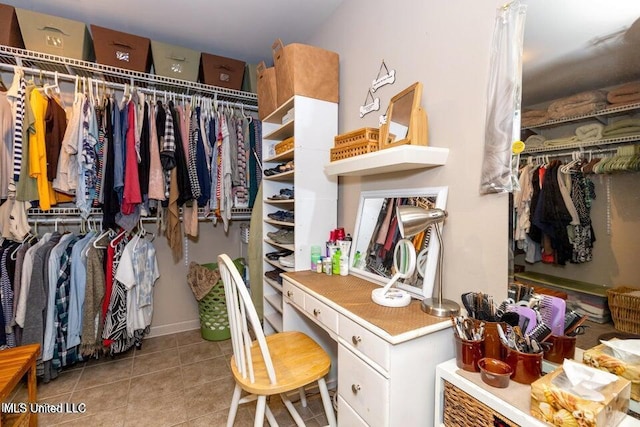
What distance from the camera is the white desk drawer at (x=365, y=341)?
0.96 metres

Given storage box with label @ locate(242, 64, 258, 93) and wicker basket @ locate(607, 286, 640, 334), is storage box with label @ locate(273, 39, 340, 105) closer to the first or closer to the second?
storage box with label @ locate(242, 64, 258, 93)

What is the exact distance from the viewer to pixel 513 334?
0.87 metres

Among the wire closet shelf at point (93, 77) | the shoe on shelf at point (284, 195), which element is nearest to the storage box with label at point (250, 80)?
the wire closet shelf at point (93, 77)

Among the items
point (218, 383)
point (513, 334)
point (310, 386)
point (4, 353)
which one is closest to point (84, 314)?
point (4, 353)

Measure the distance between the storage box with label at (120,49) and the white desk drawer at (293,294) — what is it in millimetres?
1977

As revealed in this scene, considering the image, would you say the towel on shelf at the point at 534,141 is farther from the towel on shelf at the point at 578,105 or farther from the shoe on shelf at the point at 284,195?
the shoe on shelf at the point at 284,195

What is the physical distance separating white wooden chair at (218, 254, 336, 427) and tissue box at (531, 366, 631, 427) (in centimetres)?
81

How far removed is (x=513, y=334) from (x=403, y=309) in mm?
397

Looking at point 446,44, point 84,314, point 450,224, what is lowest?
point 84,314

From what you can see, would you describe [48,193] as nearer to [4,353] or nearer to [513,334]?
[4,353]

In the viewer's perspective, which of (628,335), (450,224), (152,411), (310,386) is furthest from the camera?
(310,386)

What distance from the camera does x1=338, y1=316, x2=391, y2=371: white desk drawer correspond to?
3.16ft

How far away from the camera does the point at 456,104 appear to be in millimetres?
1244

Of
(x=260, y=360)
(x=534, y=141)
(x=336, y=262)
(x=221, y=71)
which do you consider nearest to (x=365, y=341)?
(x=260, y=360)
